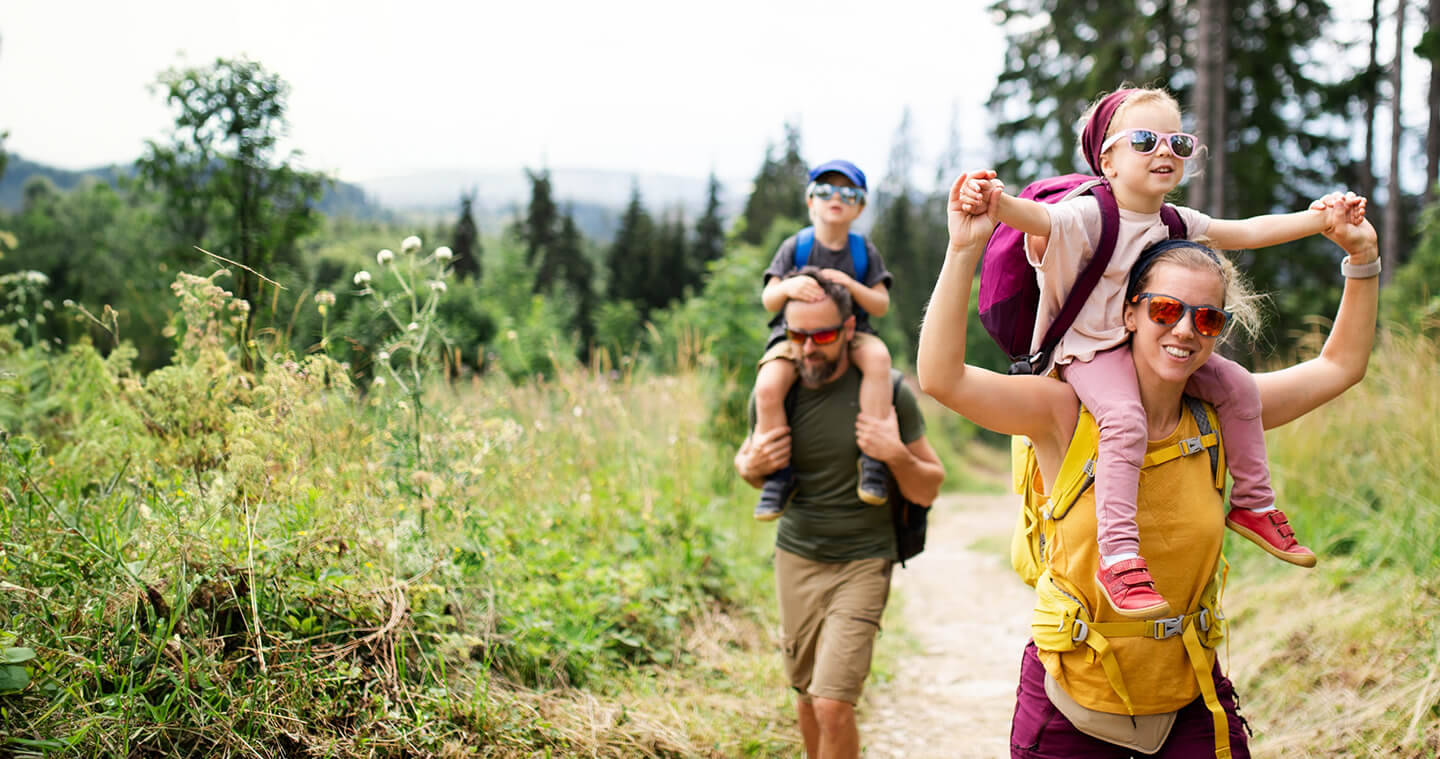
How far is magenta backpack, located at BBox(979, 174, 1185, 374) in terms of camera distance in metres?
1.91

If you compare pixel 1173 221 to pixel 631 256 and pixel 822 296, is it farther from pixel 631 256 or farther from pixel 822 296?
pixel 631 256

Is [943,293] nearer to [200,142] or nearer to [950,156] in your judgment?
[200,142]

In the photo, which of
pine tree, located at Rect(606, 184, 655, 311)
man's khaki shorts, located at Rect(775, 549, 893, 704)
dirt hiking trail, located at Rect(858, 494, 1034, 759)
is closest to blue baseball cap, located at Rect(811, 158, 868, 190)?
man's khaki shorts, located at Rect(775, 549, 893, 704)

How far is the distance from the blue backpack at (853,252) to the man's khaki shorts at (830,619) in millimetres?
1239

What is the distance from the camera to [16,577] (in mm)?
2441

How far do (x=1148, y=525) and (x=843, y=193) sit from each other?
219 centimetres

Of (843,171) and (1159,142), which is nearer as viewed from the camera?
(1159,142)

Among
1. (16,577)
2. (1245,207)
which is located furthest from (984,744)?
(1245,207)

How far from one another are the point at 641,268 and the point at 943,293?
110ft

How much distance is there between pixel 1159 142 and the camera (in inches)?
73.1

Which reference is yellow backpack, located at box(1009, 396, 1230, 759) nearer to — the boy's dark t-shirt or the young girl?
the young girl

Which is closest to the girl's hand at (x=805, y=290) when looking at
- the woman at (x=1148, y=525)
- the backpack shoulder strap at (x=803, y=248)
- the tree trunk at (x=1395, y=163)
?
the backpack shoulder strap at (x=803, y=248)

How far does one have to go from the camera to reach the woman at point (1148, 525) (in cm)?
183

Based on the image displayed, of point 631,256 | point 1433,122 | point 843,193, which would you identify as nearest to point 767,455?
point 843,193
